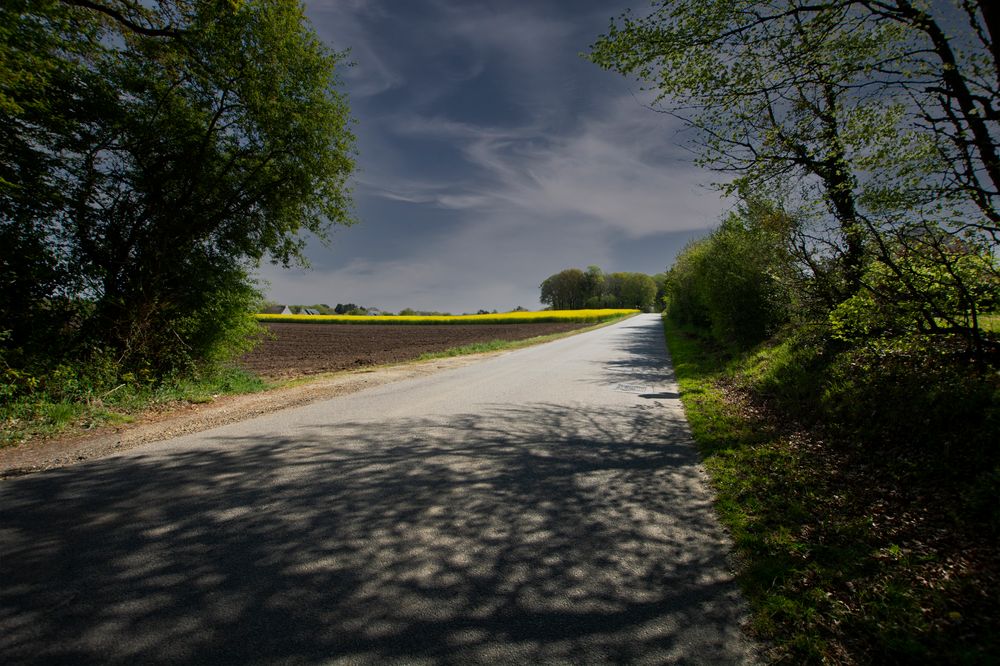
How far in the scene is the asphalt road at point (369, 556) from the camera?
254 cm

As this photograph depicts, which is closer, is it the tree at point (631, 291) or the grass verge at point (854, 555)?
the grass verge at point (854, 555)

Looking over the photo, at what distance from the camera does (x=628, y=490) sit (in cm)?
479

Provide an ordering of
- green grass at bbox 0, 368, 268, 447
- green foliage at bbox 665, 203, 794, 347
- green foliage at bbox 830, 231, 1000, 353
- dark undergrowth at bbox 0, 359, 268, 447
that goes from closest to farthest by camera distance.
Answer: green foliage at bbox 830, 231, 1000, 353 < green grass at bbox 0, 368, 268, 447 < dark undergrowth at bbox 0, 359, 268, 447 < green foliage at bbox 665, 203, 794, 347

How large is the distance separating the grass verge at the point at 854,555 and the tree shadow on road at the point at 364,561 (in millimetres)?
355

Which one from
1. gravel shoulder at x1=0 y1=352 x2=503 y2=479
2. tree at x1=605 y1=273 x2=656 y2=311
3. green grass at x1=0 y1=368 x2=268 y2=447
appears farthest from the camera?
tree at x1=605 y1=273 x2=656 y2=311

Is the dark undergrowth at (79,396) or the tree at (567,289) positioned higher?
the tree at (567,289)

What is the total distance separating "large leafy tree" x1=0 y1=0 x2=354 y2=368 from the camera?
891cm

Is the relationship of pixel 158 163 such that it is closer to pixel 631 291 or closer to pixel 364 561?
pixel 364 561

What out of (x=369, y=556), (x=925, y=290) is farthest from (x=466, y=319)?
(x=369, y=556)

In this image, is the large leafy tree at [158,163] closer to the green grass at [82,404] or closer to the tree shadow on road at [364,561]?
the green grass at [82,404]

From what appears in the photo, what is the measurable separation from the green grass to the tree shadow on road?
2789 mm

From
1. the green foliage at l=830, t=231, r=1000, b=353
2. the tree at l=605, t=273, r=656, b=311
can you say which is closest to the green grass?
the green foliage at l=830, t=231, r=1000, b=353

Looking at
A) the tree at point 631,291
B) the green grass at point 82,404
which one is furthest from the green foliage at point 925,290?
the tree at point 631,291

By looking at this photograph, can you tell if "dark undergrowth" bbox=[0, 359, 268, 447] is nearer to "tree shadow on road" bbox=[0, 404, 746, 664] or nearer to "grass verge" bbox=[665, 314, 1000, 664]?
"tree shadow on road" bbox=[0, 404, 746, 664]
